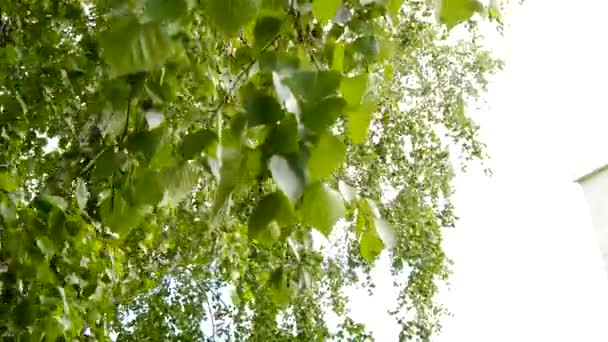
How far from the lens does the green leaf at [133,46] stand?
0.39 meters

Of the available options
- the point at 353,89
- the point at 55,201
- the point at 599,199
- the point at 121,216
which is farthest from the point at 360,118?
the point at 599,199

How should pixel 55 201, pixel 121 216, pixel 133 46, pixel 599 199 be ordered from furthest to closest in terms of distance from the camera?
pixel 599 199 < pixel 55 201 < pixel 121 216 < pixel 133 46

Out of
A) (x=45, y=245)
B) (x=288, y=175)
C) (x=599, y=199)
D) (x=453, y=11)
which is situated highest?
(x=599, y=199)

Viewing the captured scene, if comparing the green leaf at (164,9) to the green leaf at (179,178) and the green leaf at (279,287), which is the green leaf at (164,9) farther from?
the green leaf at (279,287)

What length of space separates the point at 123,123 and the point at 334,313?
1857mm

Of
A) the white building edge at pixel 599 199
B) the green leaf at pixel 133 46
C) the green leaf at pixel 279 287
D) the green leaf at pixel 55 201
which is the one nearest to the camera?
the green leaf at pixel 133 46

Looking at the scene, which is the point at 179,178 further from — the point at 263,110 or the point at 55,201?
the point at 55,201

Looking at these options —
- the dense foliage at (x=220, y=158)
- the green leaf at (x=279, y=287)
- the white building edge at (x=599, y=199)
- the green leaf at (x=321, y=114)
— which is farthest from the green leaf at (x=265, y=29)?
the white building edge at (x=599, y=199)

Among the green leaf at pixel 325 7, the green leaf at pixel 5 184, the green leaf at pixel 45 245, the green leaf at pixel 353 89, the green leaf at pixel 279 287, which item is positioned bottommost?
the green leaf at pixel 353 89

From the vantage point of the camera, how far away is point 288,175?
40 cm

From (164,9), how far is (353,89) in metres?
0.11

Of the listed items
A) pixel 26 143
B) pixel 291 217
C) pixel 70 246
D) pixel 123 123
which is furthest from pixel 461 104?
pixel 291 217

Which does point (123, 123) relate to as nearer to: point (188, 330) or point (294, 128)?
point (294, 128)

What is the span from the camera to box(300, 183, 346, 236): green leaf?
1.41 feet
